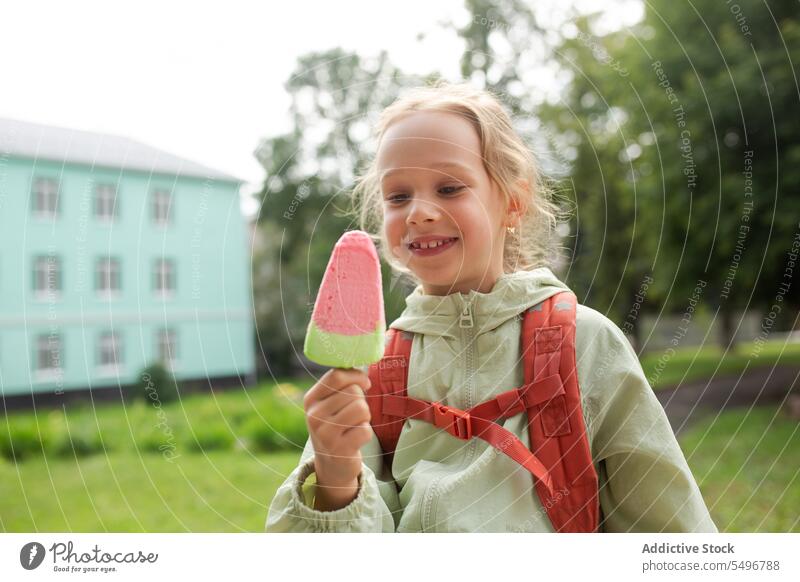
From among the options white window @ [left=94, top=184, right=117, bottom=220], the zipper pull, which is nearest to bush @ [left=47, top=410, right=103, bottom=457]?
white window @ [left=94, top=184, right=117, bottom=220]

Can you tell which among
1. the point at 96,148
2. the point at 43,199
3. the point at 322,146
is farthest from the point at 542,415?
the point at 43,199

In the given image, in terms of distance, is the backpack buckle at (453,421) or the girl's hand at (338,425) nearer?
the girl's hand at (338,425)

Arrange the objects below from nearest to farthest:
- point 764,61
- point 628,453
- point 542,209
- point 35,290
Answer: point 628,453 → point 542,209 → point 35,290 → point 764,61

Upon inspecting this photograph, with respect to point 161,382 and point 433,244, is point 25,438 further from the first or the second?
point 433,244

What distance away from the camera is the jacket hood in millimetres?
911

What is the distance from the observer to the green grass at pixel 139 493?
329cm

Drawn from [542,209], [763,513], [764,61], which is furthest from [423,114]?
[763,513]

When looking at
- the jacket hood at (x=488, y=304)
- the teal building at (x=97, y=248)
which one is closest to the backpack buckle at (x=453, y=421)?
the jacket hood at (x=488, y=304)

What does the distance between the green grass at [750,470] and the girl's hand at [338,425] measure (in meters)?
2.03

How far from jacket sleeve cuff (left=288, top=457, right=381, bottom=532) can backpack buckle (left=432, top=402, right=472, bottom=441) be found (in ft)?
0.38

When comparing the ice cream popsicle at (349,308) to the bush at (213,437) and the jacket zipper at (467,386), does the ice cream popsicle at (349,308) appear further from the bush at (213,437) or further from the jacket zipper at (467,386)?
the bush at (213,437)

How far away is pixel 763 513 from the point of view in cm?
279
